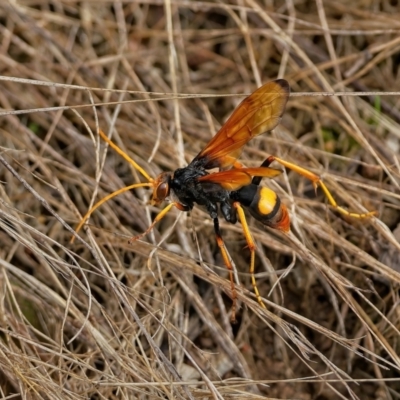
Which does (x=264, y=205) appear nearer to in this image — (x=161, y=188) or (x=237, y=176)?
(x=237, y=176)

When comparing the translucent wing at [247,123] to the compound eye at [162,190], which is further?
the compound eye at [162,190]

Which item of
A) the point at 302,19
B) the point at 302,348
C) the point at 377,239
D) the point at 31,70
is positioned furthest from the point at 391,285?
the point at 31,70

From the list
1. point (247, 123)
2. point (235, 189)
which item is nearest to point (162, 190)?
point (235, 189)

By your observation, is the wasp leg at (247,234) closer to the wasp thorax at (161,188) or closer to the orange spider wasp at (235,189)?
the orange spider wasp at (235,189)

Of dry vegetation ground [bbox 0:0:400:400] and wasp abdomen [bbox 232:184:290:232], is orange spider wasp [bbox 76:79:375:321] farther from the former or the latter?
dry vegetation ground [bbox 0:0:400:400]

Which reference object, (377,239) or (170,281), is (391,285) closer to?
(377,239)

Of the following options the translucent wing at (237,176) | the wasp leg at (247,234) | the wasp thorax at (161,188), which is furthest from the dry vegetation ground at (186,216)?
the translucent wing at (237,176)
